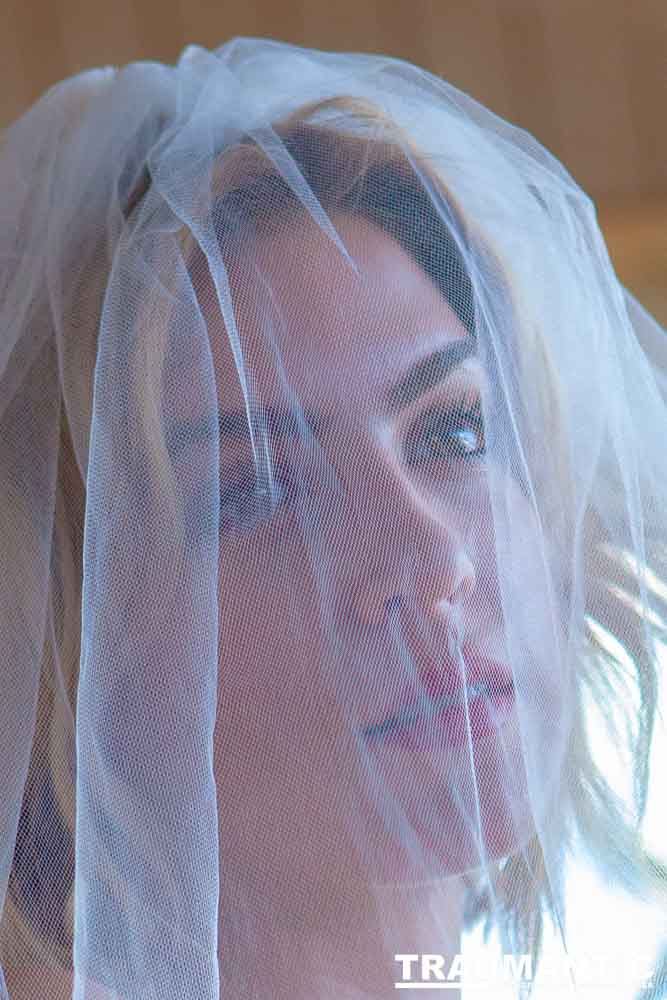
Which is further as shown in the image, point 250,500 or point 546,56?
point 546,56

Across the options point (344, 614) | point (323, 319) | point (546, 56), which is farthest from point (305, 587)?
point (546, 56)

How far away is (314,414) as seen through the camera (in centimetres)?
62

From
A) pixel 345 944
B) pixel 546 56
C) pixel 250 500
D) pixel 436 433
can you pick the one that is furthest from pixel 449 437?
pixel 546 56

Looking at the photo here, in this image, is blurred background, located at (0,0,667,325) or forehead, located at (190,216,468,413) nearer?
forehead, located at (190,216,468,413)

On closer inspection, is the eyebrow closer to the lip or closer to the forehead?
the forehead

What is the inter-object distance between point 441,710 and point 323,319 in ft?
0.68

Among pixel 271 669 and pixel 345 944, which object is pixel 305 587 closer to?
pixel 271 669

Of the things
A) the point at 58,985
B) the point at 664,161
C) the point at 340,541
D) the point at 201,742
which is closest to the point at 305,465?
the point at 340,541

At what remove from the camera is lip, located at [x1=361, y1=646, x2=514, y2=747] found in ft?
1.95

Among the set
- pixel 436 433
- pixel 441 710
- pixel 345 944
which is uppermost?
pixel 436 433

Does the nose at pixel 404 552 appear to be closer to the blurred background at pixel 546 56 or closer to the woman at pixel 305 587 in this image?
the woman at pixel 305 587

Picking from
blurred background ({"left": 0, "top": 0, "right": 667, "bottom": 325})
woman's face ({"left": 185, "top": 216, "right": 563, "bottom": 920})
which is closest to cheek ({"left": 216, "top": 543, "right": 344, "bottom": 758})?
woman's face ({"left": 185, "top": 216, "right": 563, "bottom": 920})

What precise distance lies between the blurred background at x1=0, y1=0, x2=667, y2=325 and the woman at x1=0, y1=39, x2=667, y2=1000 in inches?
24.0

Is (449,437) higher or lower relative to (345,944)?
higher
